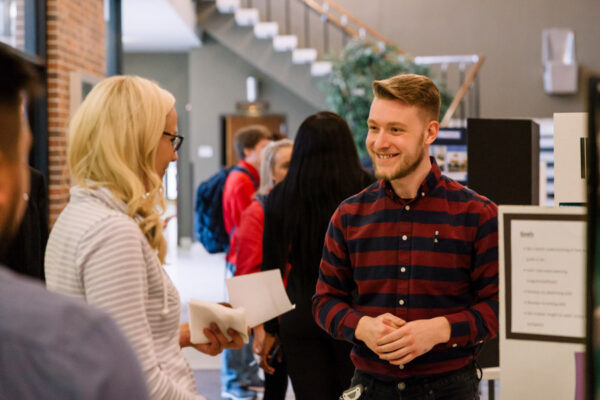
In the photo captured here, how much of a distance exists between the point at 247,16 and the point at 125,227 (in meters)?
11.4

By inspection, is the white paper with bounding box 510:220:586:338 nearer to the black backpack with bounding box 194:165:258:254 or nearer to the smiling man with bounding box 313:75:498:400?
the smiling man with bounding box 313:75:498:400

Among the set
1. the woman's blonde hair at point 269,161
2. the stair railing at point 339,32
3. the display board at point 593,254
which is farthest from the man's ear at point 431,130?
the stair railing at point 339,32

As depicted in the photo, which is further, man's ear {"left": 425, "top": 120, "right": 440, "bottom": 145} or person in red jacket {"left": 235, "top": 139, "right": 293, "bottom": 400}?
person in red jacket {"left": 235, "top": 139, "right": 293, "bottom": 400}

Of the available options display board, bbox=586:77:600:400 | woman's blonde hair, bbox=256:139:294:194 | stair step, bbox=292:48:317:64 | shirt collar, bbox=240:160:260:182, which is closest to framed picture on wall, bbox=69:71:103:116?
shirt collar, bbox=240:160:260:182

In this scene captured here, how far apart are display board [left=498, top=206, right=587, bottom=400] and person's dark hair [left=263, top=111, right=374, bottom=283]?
1431 millimetres

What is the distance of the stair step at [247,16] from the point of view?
40.4 feet

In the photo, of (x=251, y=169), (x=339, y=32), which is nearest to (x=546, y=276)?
(x=251, y=169)

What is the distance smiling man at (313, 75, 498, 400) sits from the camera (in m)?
1.77

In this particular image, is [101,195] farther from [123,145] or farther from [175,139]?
[175,139]

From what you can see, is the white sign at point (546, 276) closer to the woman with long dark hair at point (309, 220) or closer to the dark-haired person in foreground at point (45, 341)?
the dark-haired person in foreground at point (45, 341)

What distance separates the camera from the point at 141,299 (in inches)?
55.9

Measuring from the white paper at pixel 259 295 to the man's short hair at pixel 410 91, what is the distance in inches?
34.3

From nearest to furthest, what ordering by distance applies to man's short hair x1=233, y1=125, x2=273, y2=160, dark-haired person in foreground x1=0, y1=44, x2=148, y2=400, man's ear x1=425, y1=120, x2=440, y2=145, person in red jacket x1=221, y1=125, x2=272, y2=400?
dark-haired person in foreground x1=0, y1=44, x2=148, y2=400, man's ear x1=425, y1=120, x2=440, y2=145, person in red jacket x1=221, y1=125, x2=272, y2=400, man's short hair x1=233, y1=125, x2=273, y2=160

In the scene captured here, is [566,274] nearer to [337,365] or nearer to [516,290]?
[516,290]
